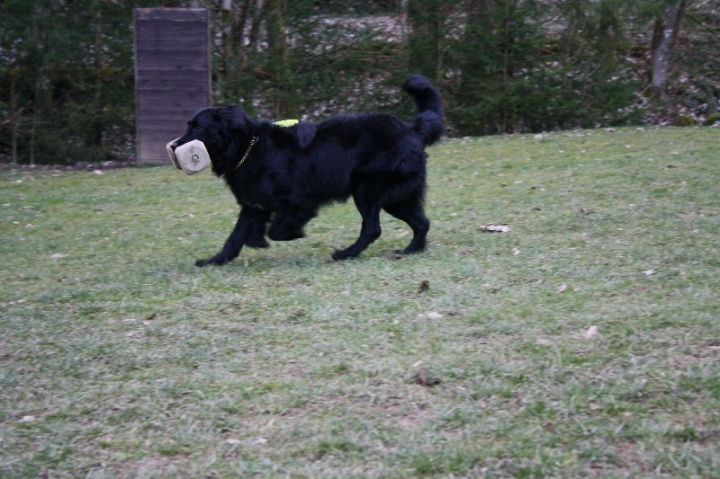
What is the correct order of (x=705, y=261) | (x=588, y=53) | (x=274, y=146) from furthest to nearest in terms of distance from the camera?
(x=588, y=53)
(x=274, y=146)
(x=705, y=261)

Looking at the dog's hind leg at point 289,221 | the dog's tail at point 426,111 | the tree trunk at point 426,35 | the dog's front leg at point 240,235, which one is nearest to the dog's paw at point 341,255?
the dog's hind leg at point 289,221

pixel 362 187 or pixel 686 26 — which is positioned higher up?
pixel 686 26

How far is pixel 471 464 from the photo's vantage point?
3.10 metres

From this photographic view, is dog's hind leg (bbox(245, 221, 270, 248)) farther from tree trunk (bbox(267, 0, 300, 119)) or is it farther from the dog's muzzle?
tree trunk (bbox(267, 0, 300, 119))

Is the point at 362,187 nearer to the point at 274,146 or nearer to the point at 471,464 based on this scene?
the point at 274,146

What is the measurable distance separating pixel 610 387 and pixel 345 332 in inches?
61.5

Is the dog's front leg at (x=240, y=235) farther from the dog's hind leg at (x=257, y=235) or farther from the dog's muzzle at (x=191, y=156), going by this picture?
the dog's muzzle at (x=191, y=156)

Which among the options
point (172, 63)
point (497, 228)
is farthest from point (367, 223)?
point (172, 63)

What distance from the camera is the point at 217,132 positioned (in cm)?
641

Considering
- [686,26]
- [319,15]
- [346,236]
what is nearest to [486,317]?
[346,236]

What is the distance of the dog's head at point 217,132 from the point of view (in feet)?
21.0

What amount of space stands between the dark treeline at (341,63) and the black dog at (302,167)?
841cm

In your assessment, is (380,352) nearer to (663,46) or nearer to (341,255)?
(341,255)

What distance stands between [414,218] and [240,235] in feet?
4.90
